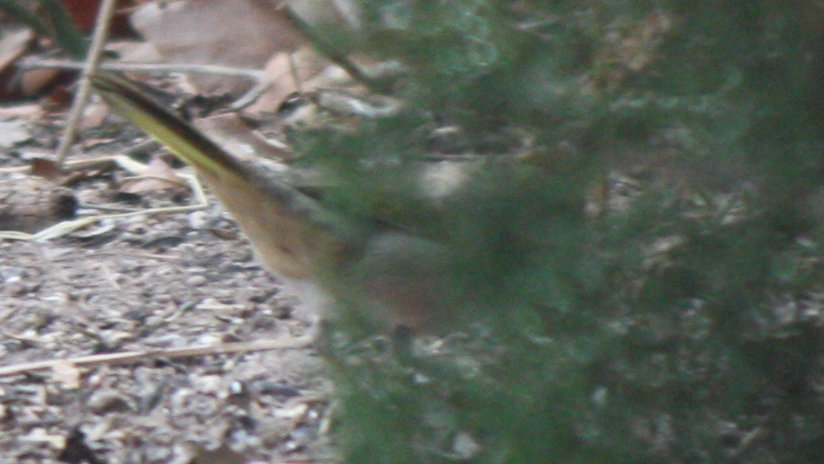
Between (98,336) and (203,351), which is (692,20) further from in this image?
(98,336)

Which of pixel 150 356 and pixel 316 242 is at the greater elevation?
pixel 316 242

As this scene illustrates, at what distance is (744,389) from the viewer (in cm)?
154

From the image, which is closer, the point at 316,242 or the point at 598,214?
the point at 598,214

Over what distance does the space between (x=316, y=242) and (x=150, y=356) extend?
1.66 feet

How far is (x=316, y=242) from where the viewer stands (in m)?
2.19

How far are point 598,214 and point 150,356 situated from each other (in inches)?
50.8

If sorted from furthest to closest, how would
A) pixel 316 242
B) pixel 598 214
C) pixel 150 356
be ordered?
pixel 150 356, pixel 316 242, pixel 598 214

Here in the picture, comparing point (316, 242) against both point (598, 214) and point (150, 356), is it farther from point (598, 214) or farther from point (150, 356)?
point (598, 214)

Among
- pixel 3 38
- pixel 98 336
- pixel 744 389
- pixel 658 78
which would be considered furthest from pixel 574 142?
pixel 3 38

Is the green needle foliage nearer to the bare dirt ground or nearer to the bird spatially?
the bird

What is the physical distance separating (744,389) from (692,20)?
1.67ft

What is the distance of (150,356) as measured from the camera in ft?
7.96

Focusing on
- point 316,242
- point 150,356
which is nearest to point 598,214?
point 316,242

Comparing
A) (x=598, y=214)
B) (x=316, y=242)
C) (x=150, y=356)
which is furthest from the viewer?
(x=150, y=356)
